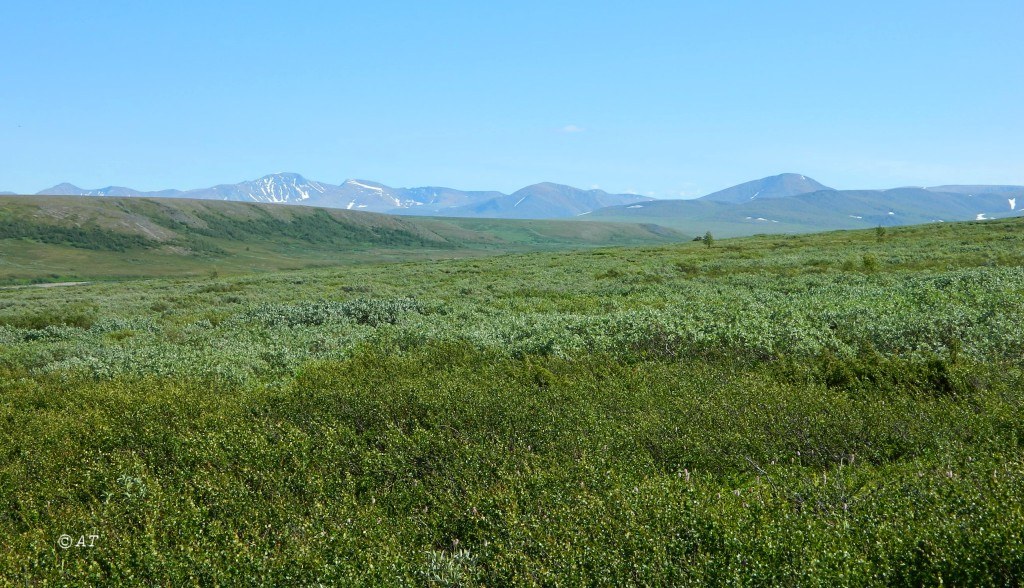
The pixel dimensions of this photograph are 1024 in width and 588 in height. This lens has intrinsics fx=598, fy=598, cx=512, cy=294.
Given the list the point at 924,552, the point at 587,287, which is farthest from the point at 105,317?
the point at 924,552

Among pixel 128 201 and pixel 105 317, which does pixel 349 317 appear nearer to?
pixel 105 317

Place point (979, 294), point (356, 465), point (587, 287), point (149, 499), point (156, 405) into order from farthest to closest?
point (587, 287), point (979, 294), point (156, 405), point (356, 465), point (149, 499)

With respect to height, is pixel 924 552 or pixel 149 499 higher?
pixel 924 552

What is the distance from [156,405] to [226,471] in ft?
10.9

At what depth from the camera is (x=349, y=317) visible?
2036 centimetres

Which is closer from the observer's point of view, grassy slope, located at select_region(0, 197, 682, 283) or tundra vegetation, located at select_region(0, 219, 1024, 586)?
tundra vegetation, located at select_region(0, 219, 1024, 586)

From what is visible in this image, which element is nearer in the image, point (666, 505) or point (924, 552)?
point (924, 552)

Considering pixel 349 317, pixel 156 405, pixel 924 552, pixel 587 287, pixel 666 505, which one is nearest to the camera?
pixel 924 552

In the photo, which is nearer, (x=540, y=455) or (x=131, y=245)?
(x=540, y=455)

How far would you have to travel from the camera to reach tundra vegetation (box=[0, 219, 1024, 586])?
464cm

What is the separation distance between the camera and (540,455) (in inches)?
276

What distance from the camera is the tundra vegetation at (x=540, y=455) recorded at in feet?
15.2

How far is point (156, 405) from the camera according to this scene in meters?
9.56

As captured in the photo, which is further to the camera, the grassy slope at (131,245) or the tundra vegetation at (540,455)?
the grassy slope at (131,245)
